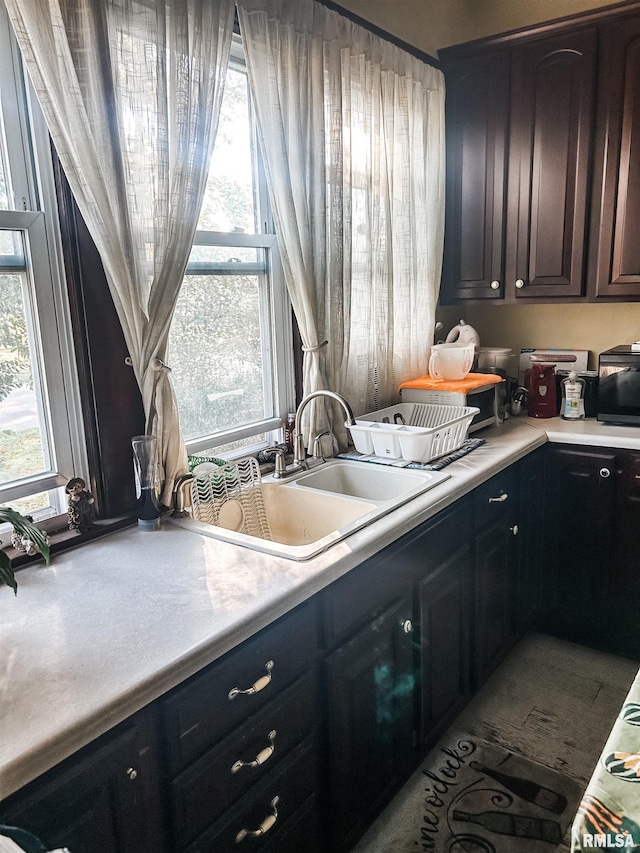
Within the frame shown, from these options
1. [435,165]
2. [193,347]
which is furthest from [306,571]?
[435,165]

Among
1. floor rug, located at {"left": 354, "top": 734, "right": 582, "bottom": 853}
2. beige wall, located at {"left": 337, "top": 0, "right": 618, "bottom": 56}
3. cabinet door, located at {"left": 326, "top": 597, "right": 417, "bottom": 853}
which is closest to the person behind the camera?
cabinet door, located at {"left": 326, "top": 597, "right": 417, "bottom": 853}

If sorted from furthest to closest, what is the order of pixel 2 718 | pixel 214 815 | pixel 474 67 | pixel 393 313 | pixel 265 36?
pixel 474 67, pixel 393 313, pixel 265 36, pixel 214 815, pixel 2 718

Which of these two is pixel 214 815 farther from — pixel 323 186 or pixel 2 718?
pixel 323 186

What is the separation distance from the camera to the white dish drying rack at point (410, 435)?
220 centimetres

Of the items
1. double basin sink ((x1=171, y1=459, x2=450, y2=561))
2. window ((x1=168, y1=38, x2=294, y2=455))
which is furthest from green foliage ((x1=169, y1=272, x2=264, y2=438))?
double basin sink ((x1=171, y1=459, x2=450, y2=561))

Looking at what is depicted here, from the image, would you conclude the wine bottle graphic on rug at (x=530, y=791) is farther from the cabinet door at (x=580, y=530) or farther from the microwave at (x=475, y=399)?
the microwave at (x=475, y=399)

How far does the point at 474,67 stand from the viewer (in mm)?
2846

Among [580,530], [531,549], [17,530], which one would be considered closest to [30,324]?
[17,530]

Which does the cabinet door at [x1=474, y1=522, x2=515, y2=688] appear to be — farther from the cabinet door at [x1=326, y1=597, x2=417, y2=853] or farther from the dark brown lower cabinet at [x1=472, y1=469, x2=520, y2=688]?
the cabinet door at [x1=326, y1=597, x2=417, y2=853]

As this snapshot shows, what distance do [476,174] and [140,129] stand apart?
1.77m

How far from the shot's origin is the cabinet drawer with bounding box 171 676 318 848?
1183mm

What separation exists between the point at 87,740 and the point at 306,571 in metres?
0.58

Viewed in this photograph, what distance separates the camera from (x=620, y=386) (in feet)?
8.76

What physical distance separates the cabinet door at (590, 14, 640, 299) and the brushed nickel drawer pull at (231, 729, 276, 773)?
220 cm
